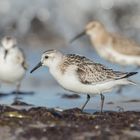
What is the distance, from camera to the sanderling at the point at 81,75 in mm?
7891

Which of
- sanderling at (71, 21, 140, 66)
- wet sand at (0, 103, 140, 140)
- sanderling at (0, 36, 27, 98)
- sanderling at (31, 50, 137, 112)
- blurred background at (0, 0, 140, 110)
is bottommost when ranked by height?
wet sand at (0, 103, 140, 140)

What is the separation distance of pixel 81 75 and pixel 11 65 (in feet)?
9.88

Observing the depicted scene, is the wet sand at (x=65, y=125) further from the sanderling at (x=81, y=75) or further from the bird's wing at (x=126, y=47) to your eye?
the bird's wing at (x=126, y=47)

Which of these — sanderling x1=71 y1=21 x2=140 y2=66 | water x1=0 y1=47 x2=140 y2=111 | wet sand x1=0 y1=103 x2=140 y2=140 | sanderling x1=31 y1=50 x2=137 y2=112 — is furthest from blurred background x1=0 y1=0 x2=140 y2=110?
wet sand x1=0 y1=103 x2=140 y2=140

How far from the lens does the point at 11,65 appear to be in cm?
1075

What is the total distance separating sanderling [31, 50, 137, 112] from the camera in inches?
311

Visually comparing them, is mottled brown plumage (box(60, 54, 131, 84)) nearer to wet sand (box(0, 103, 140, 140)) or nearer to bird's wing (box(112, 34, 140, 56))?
wet sand (box(0, 103, 140, 140))

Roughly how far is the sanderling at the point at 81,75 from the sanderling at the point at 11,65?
2377 mm

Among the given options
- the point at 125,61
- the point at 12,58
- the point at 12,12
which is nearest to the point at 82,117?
the point at 12,58

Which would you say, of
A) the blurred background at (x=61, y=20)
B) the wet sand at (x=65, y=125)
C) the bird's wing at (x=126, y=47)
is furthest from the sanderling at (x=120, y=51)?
the wet sand at (x=65, y=125)

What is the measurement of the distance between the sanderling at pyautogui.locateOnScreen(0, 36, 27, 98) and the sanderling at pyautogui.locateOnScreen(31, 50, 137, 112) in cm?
238

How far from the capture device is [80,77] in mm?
7938

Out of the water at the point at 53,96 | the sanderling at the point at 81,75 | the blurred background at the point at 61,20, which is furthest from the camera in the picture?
the blurred background at the point at 61,20

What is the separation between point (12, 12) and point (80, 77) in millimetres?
11246
